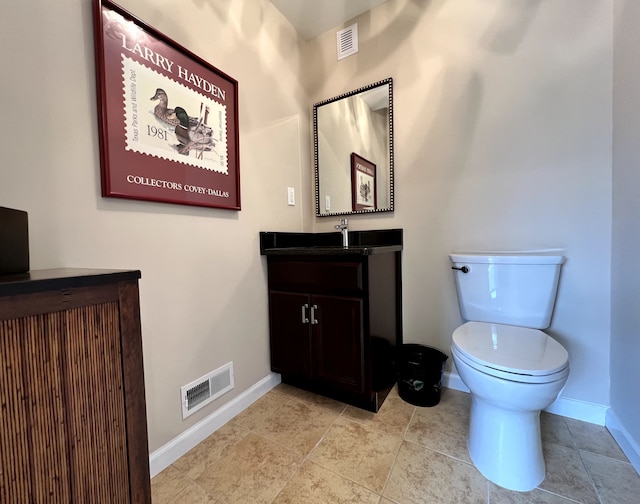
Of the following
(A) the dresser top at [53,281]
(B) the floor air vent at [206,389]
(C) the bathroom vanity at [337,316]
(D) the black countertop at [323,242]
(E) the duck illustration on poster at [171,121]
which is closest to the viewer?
(A) the dresser top at [53,281]

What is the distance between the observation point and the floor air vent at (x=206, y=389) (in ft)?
3.86

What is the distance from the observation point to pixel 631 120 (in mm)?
1063

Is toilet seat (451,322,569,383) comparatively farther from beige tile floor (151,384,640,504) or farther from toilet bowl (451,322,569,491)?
beige tile floor (151,384,640,504)

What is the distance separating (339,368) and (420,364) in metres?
0.46

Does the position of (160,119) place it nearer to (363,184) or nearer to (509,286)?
(363,184)

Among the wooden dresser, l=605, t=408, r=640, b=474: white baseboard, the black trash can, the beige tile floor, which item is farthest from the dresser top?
l=605, t=408, r=640, b=474: white baseboard

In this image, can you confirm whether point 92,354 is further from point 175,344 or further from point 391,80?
point 391,80

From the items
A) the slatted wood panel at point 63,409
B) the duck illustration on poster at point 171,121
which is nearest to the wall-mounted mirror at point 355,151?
the duck illustration on poster at point 171,121

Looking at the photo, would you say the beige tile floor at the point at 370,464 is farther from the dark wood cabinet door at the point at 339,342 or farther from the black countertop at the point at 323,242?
the black countertop at the point at 323,242

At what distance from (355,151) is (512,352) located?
147 cm

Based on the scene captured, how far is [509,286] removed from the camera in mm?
1288

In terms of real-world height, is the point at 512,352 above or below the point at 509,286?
below

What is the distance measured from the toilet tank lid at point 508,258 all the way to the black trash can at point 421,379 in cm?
59

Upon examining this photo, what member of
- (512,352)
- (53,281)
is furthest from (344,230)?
(53,281)
